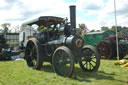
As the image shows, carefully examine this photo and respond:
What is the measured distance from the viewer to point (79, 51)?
207 inches

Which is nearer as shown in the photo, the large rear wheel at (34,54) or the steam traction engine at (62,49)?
the steam traction engine at (62,49)

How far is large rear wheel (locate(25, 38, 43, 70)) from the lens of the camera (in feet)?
18.6

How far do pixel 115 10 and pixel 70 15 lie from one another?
11.3ft

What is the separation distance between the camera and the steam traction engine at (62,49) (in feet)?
15.5

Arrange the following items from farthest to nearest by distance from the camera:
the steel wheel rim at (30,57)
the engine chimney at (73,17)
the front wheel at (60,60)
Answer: the steel wheel rim at (30,57), the engine chimney at (73,17), the front wheel at (60,60)

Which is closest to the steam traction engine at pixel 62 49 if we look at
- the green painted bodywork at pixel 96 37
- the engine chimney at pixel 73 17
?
the engine chimney at pixel 73 17

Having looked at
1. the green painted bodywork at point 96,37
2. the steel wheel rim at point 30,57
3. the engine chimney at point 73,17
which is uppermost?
the engine chimney at point 73,17

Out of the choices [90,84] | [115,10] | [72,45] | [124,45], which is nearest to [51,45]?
[72,45]

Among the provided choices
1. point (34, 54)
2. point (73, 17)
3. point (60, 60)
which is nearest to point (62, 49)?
point (60, 60)

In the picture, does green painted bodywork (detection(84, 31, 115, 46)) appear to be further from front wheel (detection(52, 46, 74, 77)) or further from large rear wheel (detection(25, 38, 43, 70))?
front wheel (detection(52, 46, 74, 77))

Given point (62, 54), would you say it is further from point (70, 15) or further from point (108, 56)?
point (108, 56)

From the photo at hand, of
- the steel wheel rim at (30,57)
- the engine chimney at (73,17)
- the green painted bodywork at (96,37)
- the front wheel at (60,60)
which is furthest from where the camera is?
the green painted bodywork at (96,37)

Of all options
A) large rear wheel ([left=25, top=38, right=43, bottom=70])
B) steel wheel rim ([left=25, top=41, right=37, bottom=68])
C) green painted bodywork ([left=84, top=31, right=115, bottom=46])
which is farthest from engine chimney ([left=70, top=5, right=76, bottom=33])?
green painted bodywork ([left=84, top=31, right=115, bottom=46])

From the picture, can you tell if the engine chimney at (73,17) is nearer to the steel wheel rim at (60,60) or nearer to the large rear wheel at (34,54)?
the steel wheel rim at (60,60)
